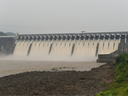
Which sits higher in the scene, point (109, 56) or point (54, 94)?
point (54, 94)

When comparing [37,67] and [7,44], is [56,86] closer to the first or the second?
[37,67]

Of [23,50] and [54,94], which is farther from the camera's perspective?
[23,50]

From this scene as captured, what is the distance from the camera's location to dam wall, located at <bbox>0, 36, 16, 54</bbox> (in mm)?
54312

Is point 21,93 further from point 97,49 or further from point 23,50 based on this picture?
point 23,50

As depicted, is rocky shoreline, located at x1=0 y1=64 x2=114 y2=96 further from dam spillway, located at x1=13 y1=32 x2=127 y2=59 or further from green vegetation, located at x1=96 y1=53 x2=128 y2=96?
dam spillway, located at x1=13 y1=32 x2=127 y2=59

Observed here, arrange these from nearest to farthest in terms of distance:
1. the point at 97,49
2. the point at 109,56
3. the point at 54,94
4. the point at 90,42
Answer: the point at 54,94, the point at 109,56, the point at 97,49, the point at 90,42

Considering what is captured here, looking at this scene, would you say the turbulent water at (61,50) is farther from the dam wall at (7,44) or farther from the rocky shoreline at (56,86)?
the rocky shoreline at (56,86)

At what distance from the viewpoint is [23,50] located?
51.4m

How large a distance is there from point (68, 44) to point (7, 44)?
81.8 ft

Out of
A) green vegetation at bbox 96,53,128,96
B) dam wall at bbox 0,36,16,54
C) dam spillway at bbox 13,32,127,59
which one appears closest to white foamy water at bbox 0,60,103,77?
green vegetation at bbox 96,53,128,96

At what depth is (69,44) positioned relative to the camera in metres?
45.7

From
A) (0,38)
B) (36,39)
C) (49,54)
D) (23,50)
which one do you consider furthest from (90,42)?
(0,38)

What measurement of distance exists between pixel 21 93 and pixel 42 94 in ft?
4.01

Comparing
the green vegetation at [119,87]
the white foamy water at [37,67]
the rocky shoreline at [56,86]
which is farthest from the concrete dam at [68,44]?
the green vegetation at [119,87]
